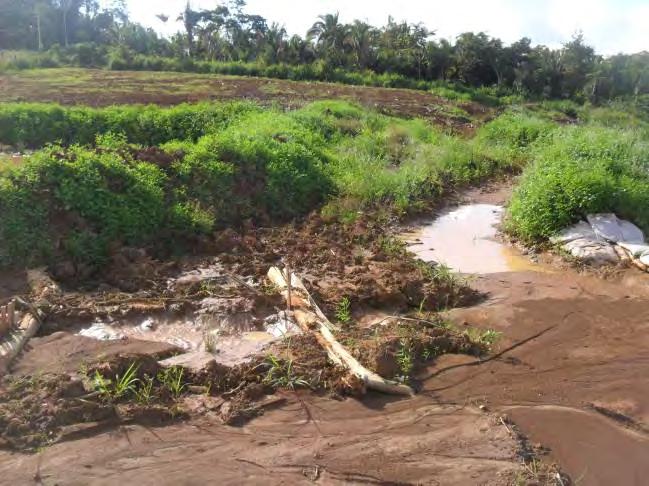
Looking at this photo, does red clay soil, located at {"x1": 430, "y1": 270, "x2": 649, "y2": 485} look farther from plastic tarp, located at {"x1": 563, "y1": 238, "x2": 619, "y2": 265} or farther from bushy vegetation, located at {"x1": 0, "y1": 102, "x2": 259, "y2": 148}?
bushy vegetation, located at {"x1": 0, "y1": 102, "x2": 259, "y2": 148}

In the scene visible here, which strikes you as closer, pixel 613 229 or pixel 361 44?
pixel 613 229

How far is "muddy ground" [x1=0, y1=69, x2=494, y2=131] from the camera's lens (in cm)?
2114

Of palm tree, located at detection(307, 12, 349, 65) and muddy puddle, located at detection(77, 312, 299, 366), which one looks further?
palm tree, located at detection(307, 12, 349, 65)

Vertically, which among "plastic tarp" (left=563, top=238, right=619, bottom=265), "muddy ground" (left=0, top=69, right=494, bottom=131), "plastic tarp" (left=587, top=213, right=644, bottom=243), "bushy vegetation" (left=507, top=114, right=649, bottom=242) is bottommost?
"plastic tarp" (left=563, top=238, right=619, bottom=265)

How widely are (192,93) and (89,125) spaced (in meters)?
11.5

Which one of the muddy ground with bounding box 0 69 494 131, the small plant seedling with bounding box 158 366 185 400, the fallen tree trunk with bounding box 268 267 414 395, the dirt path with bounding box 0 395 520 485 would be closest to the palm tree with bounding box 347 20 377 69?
the muddy ground with bounding box 0 69 494 131

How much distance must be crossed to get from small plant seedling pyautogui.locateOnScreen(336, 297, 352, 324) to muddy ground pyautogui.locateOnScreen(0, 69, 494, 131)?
1444cm

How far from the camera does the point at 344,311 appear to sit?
684 centimetres

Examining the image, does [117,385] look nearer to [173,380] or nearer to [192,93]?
[173,380]

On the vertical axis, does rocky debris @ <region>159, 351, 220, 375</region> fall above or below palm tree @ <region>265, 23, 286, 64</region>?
below

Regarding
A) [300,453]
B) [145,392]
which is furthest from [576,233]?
[145,392]

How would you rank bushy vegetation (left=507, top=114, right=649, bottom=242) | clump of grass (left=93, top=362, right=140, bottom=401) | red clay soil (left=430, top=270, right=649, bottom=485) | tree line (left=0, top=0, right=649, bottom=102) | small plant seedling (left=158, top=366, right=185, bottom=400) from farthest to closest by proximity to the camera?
Result: tree line (left=0, top=0, right=649, bottom=102) < bushy vegetation (left=507, top=114, right=649, bottom=242) < small plant seedling (left=158, top=366, right=185, bottom=400) < clump of grass (left=93, top=362, right=140, bottom=401) < red clay soil (left=430, top=270, right=649, bottom=485)

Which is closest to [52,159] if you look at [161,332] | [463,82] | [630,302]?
[161,332]

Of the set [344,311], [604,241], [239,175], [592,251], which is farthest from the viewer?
[239,175]
